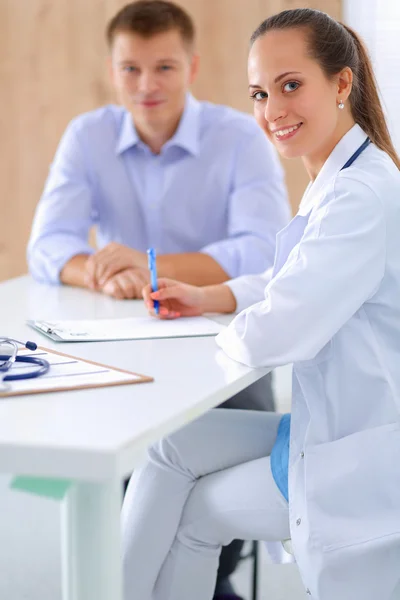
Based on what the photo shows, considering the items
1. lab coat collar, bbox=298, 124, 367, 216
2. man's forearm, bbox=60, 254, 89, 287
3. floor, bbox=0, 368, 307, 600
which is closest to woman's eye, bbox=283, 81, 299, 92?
lab coat collar, bbox=298, 124, 367, 216

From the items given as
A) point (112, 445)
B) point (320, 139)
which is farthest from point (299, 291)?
point (112, 445)

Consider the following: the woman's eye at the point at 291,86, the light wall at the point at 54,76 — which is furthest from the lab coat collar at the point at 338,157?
the light wall at the point at 54,76

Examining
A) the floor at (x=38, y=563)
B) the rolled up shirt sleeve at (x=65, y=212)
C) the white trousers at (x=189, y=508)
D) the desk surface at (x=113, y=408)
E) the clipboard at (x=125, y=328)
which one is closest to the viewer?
the desk surface at (x=113, y=408)

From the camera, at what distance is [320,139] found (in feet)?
4.57

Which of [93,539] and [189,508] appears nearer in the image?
[93,539]

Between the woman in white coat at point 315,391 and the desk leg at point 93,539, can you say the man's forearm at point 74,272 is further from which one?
the desk leg at point 93,539

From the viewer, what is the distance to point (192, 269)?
76.9 inches

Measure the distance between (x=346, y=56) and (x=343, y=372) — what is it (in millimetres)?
510

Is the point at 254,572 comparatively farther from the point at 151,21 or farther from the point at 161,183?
the point at 151,21

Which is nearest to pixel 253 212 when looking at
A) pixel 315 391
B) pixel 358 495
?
pixel 315 391

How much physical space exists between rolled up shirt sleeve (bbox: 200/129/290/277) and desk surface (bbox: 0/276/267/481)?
627mm

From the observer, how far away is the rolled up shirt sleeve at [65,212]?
2109mm

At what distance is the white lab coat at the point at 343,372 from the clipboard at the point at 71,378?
19 centimetres

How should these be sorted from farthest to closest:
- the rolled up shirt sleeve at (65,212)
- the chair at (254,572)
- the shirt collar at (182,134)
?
the shirt collar at (182,134)
the rolled up shirt sleeve at (65,212)
the chair at (254,572)
